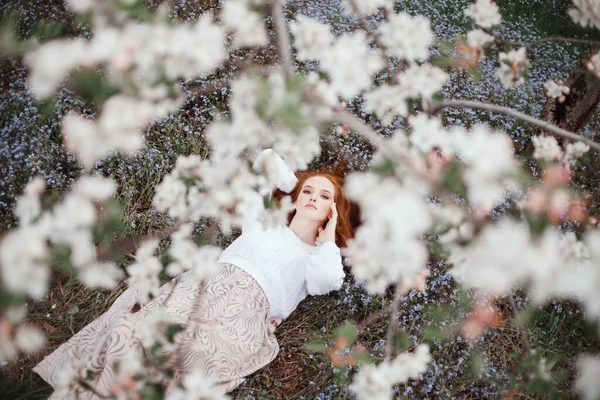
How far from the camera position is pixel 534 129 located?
12.1 feet

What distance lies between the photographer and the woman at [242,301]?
229 centimetres

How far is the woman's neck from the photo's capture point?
10.2 ft

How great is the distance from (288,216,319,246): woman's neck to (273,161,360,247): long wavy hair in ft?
0.87

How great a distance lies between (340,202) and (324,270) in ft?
2.35

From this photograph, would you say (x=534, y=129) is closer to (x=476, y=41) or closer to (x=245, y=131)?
(x=476, y=41)

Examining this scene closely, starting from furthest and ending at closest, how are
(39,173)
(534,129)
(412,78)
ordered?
1. (534,129)
2. (39,173)
3. (412,78)

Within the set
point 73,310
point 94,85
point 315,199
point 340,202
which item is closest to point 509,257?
point 94,85

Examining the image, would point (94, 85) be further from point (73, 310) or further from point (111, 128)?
point (73, 310)

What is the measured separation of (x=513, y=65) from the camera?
5.60 feet

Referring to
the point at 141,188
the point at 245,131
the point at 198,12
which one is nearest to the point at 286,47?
the point at 245,131

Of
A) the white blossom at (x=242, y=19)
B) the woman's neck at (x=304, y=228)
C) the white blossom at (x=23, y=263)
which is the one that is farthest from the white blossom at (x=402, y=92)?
the woman's neck at (x=304, y=228)

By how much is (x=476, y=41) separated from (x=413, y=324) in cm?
181

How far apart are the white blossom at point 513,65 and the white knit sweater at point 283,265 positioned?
1.53 m

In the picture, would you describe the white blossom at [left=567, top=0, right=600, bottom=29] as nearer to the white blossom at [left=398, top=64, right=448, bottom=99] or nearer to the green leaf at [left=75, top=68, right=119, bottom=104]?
the white blossom at [left=398, top=64, right=448, bottom=99]
